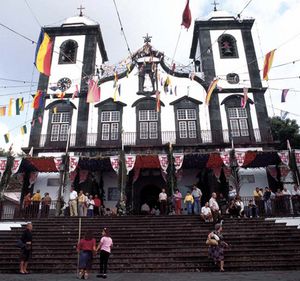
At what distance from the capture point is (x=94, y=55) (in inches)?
922

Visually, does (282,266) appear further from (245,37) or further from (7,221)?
(245,37)

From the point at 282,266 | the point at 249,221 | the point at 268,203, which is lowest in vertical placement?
the point at 282,266

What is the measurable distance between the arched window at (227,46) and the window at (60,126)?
1146cm

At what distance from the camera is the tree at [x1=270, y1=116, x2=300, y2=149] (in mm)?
26016

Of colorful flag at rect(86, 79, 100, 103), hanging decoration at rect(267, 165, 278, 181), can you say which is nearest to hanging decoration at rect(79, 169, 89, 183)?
colorful flag at rect(86, 79, 100, 103)

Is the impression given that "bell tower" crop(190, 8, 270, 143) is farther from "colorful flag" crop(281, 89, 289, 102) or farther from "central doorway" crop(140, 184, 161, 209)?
"central doorway" crop(140, 184, 161, 209)

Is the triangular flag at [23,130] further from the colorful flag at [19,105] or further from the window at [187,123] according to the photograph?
the window at [187,123]

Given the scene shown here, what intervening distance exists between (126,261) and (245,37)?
750 inches

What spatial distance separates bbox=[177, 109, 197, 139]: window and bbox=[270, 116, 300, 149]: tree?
366 inches

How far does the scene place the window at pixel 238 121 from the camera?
65.8ft

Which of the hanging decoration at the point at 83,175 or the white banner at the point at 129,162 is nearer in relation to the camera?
the white banner at the point at 129,162

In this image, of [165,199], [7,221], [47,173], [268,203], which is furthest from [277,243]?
[47,173]

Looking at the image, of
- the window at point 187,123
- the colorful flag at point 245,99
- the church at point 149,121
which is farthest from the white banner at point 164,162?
the colorful flag at point 245,99

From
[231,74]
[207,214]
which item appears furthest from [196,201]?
[231,74]
